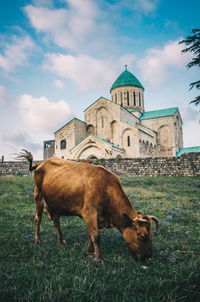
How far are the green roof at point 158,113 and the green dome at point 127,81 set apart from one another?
5735 mm

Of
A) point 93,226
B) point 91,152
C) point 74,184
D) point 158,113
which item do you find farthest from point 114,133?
point 93,226

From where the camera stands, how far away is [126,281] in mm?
2496

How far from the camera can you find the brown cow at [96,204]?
10.2 ft

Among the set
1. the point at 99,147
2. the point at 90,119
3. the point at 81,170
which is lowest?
the point at 81,170

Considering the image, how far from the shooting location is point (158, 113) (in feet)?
141

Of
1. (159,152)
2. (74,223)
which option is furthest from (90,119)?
(74,223)

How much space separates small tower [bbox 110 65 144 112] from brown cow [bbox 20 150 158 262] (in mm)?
40150

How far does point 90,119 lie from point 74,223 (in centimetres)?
3214

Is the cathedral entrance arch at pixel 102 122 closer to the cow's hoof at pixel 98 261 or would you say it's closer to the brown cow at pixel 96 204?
the brown cow at pixel 96 204

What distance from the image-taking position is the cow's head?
3.02 m

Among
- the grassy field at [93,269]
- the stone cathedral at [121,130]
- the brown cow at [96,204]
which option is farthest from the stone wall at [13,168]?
the brown cow at [96,204]

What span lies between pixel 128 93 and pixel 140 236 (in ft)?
139

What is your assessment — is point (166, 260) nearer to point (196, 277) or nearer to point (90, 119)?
point (196, 277)

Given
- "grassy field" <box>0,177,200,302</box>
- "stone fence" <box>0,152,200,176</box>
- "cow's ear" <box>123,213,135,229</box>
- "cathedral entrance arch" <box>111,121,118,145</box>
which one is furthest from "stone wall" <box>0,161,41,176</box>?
"cow's ear" <box>123,213,135,229</box>
